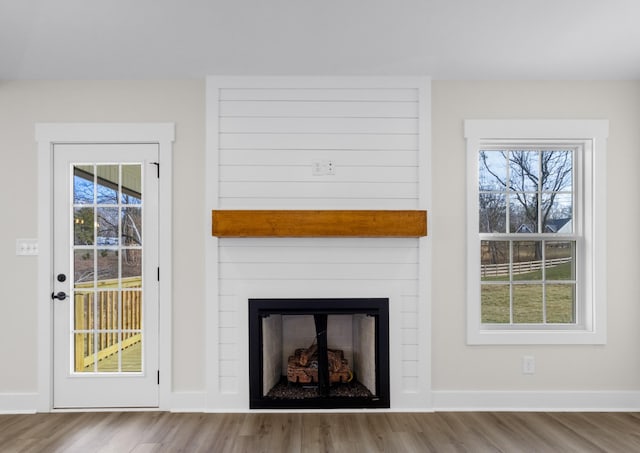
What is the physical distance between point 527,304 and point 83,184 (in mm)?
3664

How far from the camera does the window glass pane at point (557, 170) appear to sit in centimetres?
363

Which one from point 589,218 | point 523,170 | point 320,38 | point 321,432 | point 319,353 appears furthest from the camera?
point 523,170

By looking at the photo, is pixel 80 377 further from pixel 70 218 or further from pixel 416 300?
pixel 416 300

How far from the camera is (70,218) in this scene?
347 cm

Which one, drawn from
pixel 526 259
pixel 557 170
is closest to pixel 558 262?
pixel 526 259

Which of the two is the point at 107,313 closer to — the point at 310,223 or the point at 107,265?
the point at 107,265

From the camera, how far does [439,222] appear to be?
3486 millimetres

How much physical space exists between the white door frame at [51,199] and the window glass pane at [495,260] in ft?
8.20

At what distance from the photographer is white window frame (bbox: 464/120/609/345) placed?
11.3 feet

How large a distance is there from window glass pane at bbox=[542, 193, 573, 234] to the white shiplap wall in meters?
1.06

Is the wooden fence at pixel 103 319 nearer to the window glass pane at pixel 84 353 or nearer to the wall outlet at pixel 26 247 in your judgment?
the window glass pane at pixel 84 353

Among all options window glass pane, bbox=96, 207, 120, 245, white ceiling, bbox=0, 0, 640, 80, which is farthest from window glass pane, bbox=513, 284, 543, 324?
window glass pane, bbox=96, 207, 120, 245

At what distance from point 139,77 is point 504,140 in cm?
289

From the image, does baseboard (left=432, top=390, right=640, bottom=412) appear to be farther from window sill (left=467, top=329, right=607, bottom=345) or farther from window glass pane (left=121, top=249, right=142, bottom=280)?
window glass pane (left=121, top=249, right=142, bottom=280)
